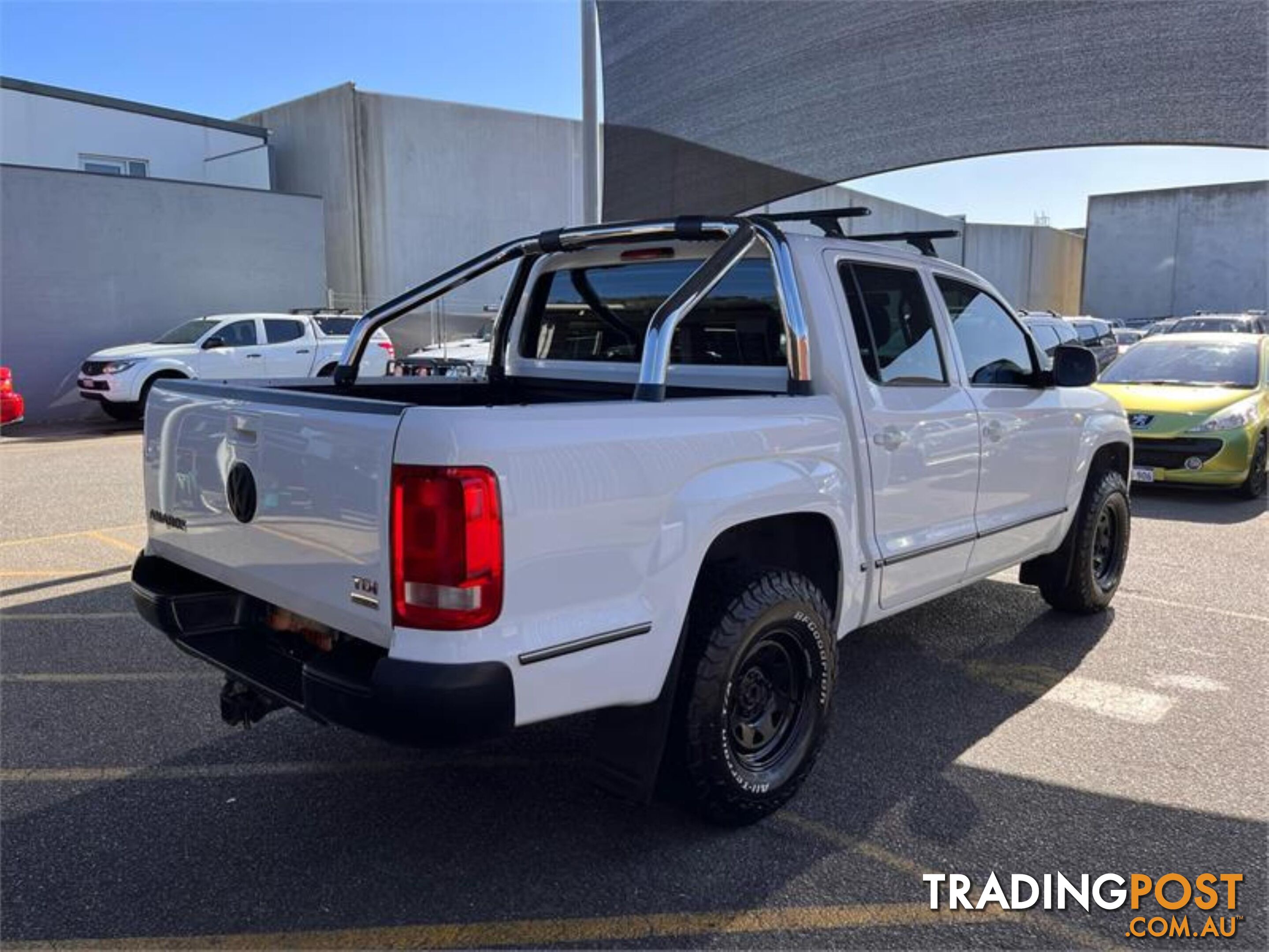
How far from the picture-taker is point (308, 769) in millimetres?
3656

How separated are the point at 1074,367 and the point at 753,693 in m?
2.55

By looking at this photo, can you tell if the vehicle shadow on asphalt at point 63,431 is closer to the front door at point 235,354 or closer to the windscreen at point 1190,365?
the front door at point 235,354

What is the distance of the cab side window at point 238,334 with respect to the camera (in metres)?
16.6

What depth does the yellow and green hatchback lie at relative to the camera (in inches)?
355

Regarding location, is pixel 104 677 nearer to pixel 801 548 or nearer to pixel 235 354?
pixel 801 548

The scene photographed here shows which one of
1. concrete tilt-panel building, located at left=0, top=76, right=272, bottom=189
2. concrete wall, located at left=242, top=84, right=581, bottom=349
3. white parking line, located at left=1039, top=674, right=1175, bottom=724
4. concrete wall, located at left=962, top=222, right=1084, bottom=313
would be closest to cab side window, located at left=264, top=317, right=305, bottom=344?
concrete tilt-panel building, located at left=0, top=76, right=272, bottom=189

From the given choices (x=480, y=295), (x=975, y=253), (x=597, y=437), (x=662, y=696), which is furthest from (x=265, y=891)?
(x=975, y=253)

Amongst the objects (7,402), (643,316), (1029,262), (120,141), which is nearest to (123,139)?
(120,141)

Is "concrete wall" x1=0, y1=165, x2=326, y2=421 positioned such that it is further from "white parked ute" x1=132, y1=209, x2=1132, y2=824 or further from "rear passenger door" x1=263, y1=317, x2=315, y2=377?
"white parked ute" x1=132, y1=209, x2=1132, y2=824

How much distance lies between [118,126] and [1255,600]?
23196 mm

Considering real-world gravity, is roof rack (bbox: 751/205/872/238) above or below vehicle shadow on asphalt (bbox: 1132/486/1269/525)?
above

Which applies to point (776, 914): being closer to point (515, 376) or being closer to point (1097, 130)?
point (515, 376)

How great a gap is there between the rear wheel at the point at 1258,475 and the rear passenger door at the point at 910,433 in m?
6.42

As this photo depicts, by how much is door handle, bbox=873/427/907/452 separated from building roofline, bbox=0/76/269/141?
21.6 meters
